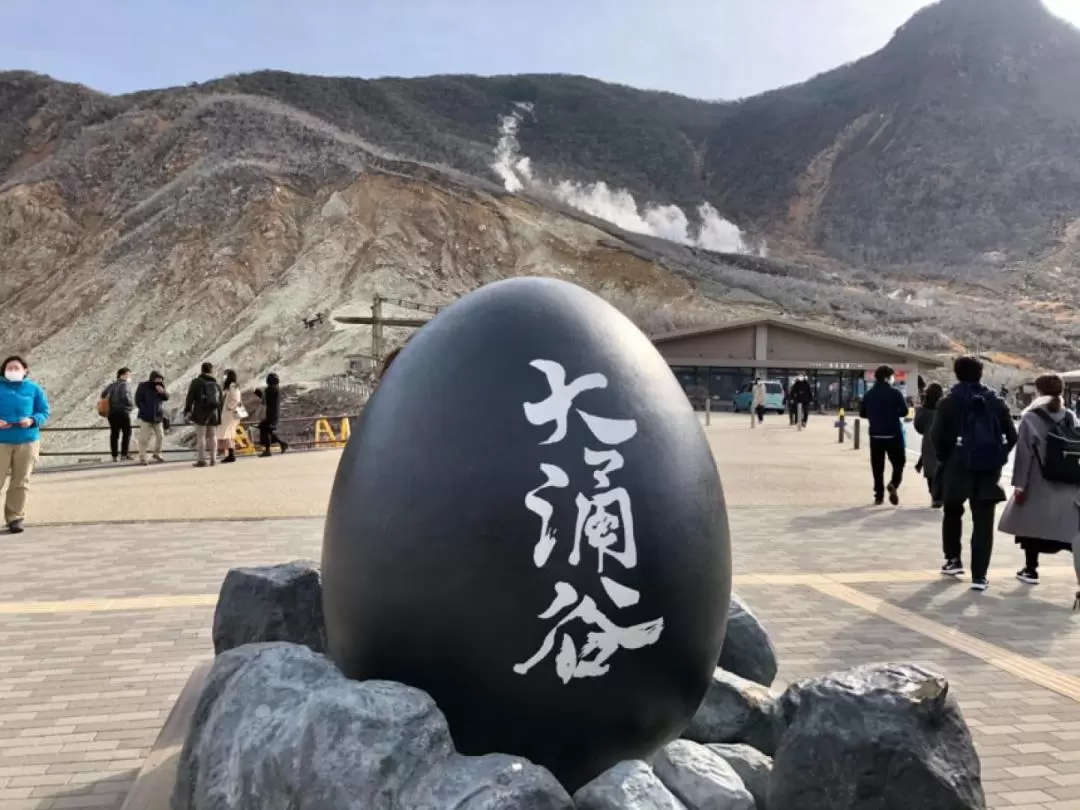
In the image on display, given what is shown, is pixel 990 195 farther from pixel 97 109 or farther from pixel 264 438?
pixel 264 438

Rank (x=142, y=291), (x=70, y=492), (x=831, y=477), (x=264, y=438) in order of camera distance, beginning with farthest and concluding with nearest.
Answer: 1. (x=142, y=291)
2. (x=264, y=438)
3. (x=831, y=477)
4. (x=70, y=492)

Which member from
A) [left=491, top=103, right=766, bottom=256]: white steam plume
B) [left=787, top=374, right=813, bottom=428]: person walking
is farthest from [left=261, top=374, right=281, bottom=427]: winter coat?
[left=491, top=103, right=766, bottom=256]: white steam plume

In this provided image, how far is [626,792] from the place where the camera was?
3.03 meters

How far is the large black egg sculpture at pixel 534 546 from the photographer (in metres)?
3.15

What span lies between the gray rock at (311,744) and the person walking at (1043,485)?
670 cm

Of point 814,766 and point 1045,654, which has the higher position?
point 814,766

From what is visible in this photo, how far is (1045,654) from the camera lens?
626 centimetres

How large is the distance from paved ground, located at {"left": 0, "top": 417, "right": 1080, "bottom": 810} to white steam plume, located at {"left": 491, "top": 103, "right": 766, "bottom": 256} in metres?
92.4

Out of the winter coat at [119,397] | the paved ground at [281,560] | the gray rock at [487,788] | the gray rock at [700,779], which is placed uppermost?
the winter coat at [119,397]

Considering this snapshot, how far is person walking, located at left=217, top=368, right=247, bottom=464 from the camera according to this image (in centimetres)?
1780

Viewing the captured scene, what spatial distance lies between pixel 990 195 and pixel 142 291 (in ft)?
288

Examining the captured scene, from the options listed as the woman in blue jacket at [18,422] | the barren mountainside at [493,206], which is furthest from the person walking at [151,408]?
the barren mountainside at [493,206]

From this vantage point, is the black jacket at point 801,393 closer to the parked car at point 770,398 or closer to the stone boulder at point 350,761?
the parked car at point 770,398

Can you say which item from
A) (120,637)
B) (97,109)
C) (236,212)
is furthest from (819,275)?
(120,637)
